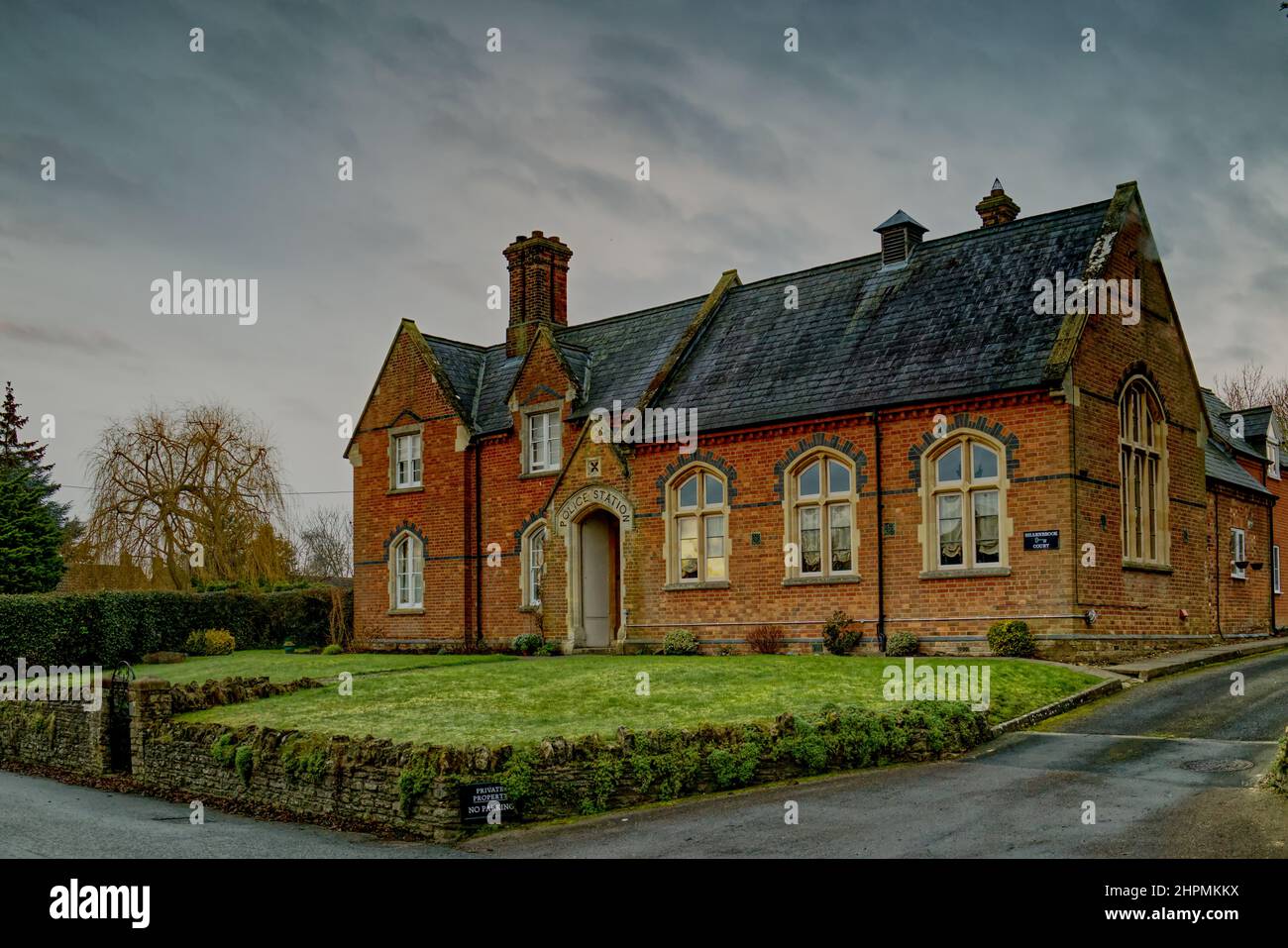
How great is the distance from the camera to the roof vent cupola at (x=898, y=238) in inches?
1088

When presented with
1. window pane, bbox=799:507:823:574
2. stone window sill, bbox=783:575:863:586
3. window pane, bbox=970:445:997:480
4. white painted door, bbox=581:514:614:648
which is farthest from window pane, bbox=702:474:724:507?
window pane, bbox=970:445:997:480

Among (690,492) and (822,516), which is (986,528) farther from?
(690,492)

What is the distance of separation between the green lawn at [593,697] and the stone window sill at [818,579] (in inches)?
90.0

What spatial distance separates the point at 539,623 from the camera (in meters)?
29.9

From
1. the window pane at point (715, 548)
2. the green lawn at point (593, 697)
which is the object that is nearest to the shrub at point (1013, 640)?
the green lawn at point (593, 697)

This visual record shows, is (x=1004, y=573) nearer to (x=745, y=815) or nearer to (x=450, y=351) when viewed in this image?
(x=745, y=815)

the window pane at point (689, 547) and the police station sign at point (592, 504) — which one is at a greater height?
the police station sign at point (592, 504)

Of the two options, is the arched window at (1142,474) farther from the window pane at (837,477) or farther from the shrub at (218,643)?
the shrub at (218,643)

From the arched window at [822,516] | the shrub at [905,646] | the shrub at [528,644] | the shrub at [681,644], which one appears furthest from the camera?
the shrub at [528,644]

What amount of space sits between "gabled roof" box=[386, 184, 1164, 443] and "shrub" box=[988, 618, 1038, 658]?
4364 mm

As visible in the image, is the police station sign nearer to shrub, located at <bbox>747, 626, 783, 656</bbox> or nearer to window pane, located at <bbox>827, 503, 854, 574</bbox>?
shrub, located at <bbox>747, 626, 783, 656</bbox>

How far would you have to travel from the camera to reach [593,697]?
17.9 metres

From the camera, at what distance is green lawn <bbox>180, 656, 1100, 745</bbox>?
15461 millimetres
